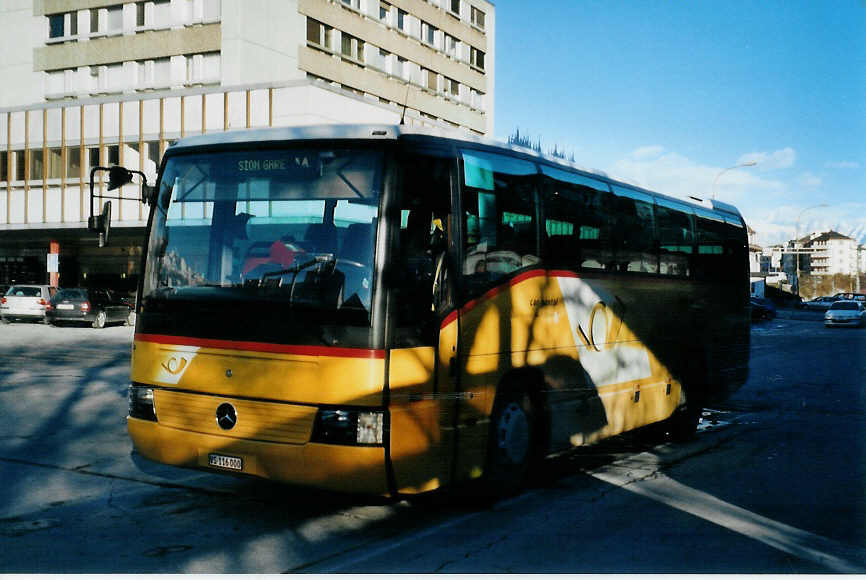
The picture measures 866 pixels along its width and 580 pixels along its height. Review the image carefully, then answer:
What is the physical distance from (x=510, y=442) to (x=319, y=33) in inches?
1710

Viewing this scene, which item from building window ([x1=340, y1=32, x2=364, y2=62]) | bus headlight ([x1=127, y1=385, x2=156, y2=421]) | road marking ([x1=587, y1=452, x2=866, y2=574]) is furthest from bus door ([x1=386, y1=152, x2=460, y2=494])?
building window ([x1=340, y1=32, x2=364, y2=62])

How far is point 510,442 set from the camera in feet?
23.3

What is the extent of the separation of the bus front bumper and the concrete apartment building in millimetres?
29676

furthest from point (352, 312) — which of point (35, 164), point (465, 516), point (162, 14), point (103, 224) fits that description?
point (162, 14)

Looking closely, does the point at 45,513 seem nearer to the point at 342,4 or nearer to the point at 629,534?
the point at 629,534

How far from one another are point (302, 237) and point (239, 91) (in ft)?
111

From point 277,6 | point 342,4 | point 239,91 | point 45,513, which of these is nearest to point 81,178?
point 239,91

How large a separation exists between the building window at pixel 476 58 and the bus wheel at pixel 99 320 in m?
36.0

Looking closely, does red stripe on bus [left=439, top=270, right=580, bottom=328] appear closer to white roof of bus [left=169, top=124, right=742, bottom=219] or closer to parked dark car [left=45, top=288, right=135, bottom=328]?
white roof of bus [left=169, top=124, right=742, bottom=219]

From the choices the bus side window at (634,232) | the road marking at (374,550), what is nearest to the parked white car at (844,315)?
the bus side window at (634,232)

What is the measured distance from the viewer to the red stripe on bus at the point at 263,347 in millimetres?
5790

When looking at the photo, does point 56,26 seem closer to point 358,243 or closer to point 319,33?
point 319,33

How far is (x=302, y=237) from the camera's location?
6055 millimetres

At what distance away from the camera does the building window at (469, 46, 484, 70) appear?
61.6 m
